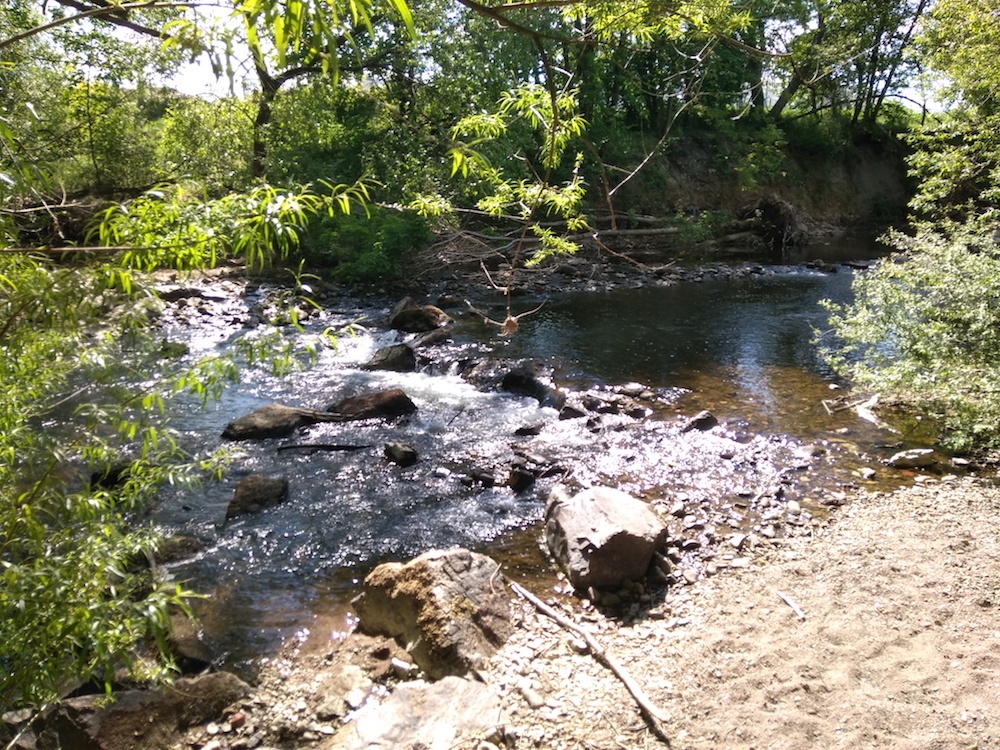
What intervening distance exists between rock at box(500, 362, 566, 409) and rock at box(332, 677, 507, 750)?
654 centimetres

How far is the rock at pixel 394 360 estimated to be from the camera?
12227 mm

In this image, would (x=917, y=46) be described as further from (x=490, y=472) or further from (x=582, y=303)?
(x=490, y=472)

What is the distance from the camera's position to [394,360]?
12250 millimetres

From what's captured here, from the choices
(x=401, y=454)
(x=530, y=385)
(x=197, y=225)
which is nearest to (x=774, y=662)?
(x=197, y=225)


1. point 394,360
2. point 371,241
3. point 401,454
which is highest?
point 371,241

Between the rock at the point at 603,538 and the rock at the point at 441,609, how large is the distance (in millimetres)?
783

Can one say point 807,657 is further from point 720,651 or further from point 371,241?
point 371,241

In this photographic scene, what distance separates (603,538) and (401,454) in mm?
3557

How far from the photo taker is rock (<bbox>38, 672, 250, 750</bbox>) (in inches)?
153

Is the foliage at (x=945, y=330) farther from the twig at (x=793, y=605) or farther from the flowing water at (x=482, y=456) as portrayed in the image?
the twig at (x=793, y=605)

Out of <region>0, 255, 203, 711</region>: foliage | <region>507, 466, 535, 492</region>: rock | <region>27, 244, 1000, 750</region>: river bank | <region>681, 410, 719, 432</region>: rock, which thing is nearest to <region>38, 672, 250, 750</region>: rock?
<region>27, 244, 1000, 750</region>: river bank

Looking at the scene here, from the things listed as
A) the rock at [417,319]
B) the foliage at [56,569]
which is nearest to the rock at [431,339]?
the rock at [417,319]

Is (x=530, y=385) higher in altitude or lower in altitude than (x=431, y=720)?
higher

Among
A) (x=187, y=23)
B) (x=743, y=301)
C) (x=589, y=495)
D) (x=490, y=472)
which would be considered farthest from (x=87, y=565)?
(x=743, y=301)
